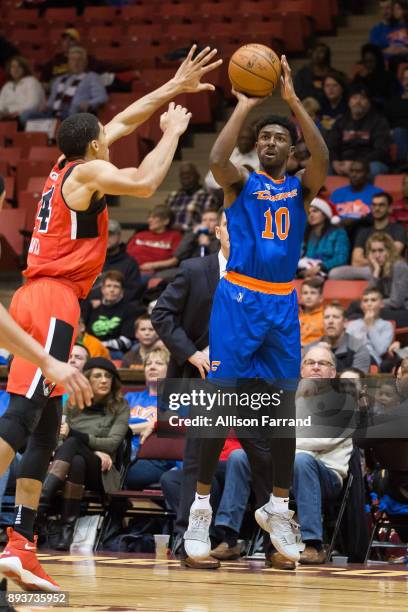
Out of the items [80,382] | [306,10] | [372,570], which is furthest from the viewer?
[306,10]

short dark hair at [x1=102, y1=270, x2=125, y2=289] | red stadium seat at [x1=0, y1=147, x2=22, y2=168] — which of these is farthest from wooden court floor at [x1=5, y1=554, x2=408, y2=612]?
red stadium seat at [x1=0, y1=147, x2=22, y2=168]

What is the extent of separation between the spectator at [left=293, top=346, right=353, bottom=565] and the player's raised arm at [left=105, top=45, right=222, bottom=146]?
2.41 metres

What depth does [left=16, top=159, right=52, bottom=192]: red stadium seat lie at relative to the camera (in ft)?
48.8

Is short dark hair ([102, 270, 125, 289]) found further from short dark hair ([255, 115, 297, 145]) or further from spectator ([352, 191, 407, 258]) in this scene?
short dark hair ([255, 115, 297, 145])

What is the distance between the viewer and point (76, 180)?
518 cm

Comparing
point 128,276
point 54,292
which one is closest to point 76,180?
point 54,292

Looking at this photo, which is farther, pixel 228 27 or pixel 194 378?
pixel 228 27

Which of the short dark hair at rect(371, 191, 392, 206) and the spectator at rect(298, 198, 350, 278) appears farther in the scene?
the spectator at rect(298, 198, 350, 278)

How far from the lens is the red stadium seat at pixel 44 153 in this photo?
15.0 meters

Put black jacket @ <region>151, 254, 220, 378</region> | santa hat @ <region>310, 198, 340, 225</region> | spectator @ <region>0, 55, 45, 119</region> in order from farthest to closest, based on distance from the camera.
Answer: spectator @ <region>0, 55, 45, 119</region>, santa hat @ <region>310, 198, 340, 225</region>, black jacket @ <region>151, 254, 220, 378</region>

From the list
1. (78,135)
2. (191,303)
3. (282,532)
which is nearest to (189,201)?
(191,303)

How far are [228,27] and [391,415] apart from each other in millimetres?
10120

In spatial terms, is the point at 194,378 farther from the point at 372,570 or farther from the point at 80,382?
the point at 80,382

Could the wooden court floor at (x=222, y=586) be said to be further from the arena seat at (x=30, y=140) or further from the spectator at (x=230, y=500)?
the arena seat at (x=30, y=140)
